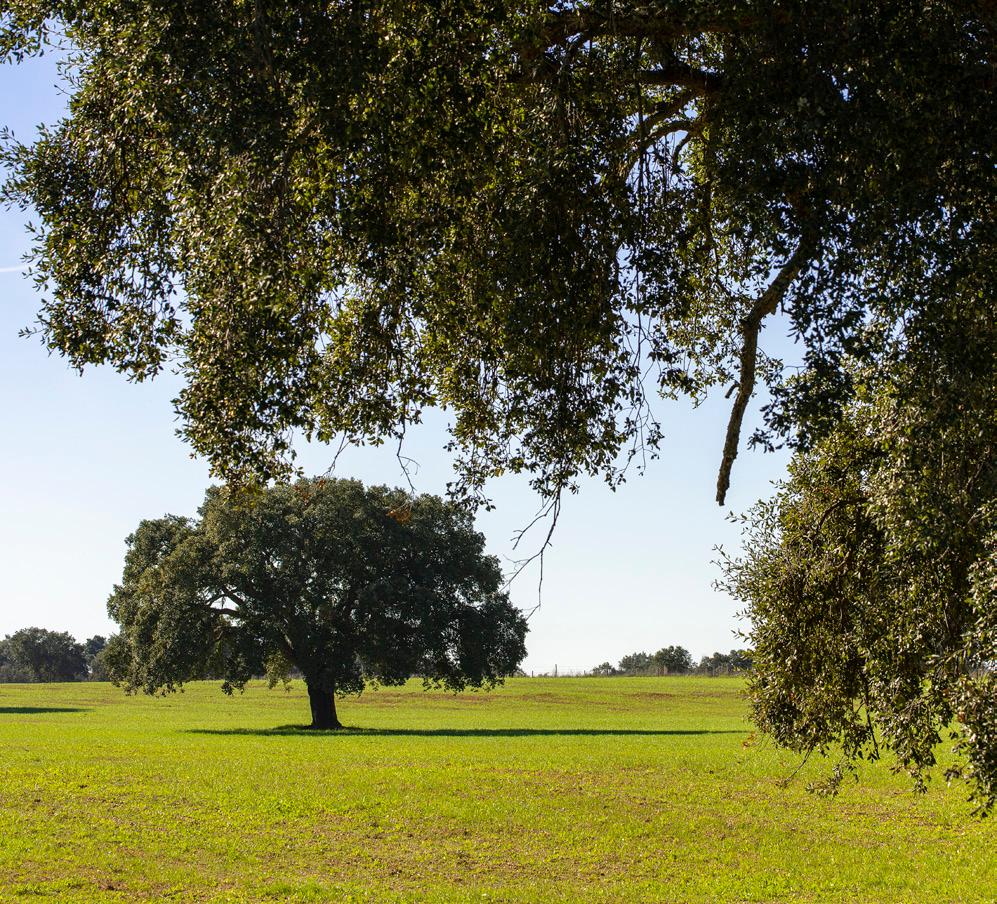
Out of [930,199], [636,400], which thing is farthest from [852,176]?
[636,400]

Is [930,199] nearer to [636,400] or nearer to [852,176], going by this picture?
[852,176]

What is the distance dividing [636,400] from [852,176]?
351 centimetres

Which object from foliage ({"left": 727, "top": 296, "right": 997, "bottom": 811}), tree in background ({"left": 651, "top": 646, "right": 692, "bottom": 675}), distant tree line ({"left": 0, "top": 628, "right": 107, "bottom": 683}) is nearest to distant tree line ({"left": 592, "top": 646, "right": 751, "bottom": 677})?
tree in background ({"left": 651, "top": 646, "right": 692, "bottom": 675})

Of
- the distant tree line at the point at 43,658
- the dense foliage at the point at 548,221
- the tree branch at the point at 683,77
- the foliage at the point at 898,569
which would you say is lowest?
the distant tree line at the point at 43,658

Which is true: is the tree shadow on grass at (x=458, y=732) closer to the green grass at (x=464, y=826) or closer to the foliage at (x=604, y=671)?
the green grass at (x=464, y=826)

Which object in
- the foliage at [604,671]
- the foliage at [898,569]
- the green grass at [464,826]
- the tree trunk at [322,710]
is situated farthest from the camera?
the foliage at [604,671]

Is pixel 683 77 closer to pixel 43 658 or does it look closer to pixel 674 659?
pixel 674 659

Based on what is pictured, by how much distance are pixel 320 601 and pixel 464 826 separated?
2665 centimetres

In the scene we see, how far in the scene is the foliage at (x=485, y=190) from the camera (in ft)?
29.6

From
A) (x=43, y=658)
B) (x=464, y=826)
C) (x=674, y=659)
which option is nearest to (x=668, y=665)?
(x=674, y=659)

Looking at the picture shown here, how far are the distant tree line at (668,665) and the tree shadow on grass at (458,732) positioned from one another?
272 ft

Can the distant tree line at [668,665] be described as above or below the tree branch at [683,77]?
below

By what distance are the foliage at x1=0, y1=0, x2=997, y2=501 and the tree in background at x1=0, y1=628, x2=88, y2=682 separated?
567ft

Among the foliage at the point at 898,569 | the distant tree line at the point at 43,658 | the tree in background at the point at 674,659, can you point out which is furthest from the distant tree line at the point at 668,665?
the foliage at the point at 898,569
